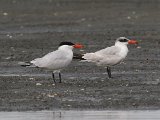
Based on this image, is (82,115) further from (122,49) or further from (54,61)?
(122,49)

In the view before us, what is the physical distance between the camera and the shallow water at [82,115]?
12.3 meters

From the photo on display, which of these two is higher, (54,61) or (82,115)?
(54,61)

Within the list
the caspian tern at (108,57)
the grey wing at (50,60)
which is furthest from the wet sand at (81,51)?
the grey wing at (50,60)

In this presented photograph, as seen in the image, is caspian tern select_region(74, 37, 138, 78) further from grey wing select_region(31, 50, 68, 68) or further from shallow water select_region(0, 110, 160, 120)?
shallow water select_region(0, 110, 160, 120)

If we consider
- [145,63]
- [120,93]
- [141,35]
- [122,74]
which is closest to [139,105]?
[120,93]

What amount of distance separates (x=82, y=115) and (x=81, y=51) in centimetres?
961

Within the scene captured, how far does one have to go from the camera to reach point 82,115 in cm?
Answer: 1256

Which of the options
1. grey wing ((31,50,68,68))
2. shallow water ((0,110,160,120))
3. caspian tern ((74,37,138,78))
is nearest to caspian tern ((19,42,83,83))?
grey wing ((31,50,68,68))

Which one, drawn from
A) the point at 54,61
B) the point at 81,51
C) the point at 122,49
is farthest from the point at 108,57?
the point at 81,51

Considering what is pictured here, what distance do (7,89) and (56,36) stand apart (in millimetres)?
11021

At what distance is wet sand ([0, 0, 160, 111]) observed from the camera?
553 inches

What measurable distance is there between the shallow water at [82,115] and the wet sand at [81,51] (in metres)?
0.44

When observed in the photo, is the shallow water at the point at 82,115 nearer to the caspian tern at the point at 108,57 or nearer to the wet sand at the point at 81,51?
the wet sand at the point at 81,51

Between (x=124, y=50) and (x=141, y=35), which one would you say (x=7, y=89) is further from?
(x=141, y=35)
